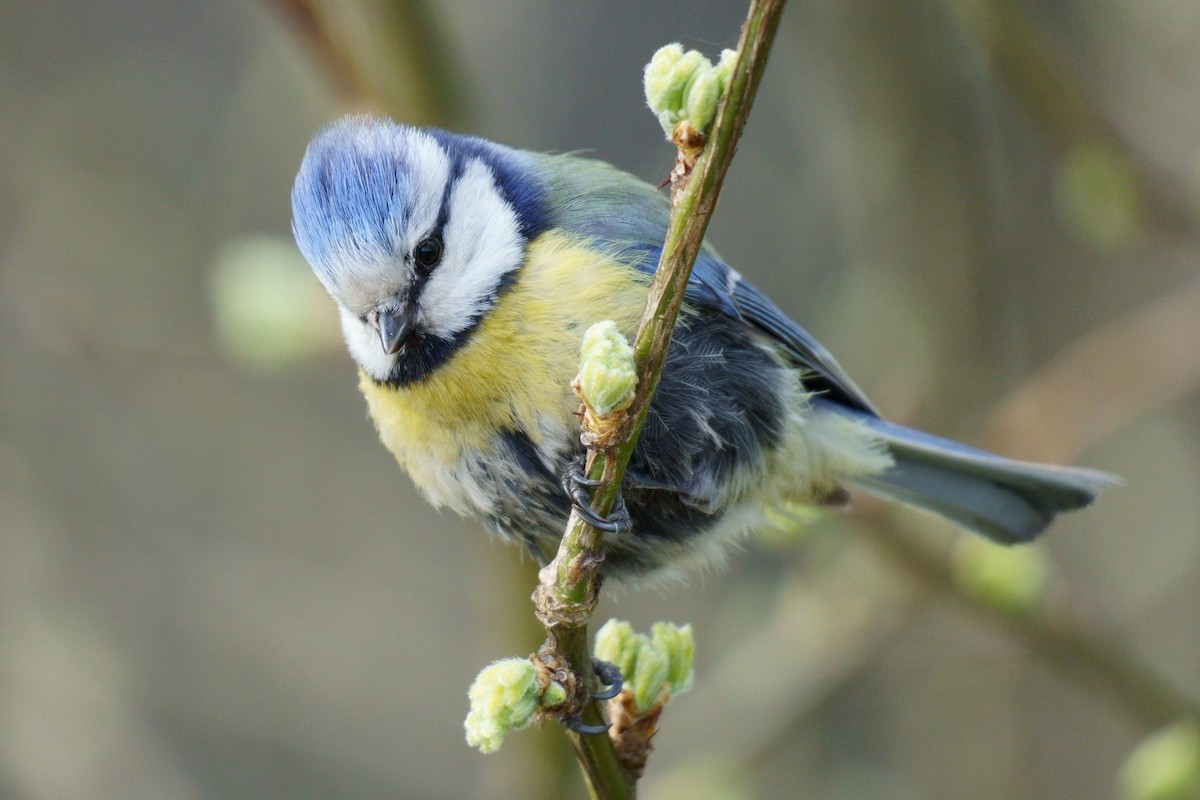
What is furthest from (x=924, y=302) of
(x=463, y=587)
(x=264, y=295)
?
(x=463, y=587)

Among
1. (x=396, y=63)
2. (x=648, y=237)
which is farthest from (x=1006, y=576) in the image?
(x=396, y=63)

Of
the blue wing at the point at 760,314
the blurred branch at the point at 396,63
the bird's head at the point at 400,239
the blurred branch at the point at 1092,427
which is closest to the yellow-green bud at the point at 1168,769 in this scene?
the blurred branch at the point at 1092,427

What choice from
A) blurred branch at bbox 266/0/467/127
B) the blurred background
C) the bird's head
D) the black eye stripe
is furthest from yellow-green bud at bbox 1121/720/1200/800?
blurred branch at bbox 266/0/467/127

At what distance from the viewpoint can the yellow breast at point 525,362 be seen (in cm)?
181

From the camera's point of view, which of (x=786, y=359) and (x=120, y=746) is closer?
(x=786, y=359)

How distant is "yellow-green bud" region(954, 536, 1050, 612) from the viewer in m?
2.22

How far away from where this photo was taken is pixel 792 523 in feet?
7.81

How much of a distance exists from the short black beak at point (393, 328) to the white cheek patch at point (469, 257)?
42mm

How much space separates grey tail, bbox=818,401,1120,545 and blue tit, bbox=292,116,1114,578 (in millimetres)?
23

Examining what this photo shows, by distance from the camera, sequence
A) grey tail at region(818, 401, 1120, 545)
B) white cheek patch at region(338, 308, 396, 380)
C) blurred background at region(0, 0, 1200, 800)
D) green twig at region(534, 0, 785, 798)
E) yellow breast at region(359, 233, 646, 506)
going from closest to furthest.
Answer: green twig at region(534, 0, 785, 798), yellow breast at region(359, 233, 646, 506), white cheek patch at region(338, 308, 396, 380), grey tail at region(818, 401, 1120, 545), blurred background at region(0, 0, 1200, 800)

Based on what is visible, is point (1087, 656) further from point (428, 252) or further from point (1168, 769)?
point (428, 252)

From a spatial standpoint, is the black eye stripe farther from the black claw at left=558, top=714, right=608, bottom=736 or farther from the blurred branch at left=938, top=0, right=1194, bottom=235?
the blurred branch at left=938, top=0, right=1194, bottom=235

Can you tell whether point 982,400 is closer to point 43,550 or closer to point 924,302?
point 924,302

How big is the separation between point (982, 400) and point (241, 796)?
312 cm
